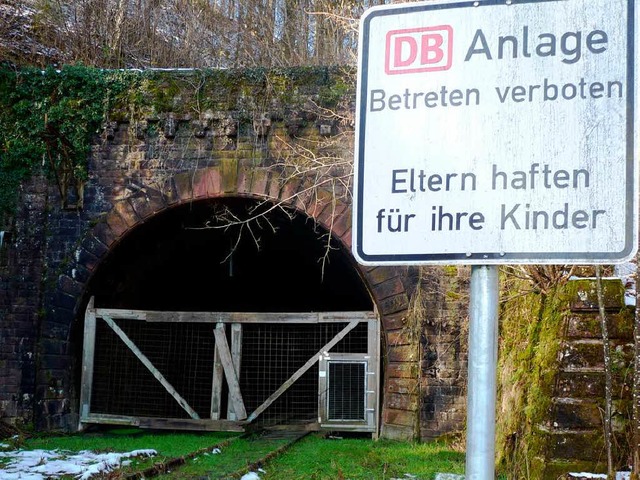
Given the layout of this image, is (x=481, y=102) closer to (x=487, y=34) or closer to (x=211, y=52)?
(x=487, y=34)

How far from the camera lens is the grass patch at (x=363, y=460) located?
9430 millimetres

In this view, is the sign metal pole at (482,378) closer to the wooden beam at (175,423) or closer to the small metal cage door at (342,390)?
the small metal cage door at (342,390)

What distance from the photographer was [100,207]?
43.1 feet

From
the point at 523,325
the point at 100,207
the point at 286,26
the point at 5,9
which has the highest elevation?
the point at 286,26

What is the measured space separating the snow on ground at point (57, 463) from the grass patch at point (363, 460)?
70.7 inches

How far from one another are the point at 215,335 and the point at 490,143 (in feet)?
42.3

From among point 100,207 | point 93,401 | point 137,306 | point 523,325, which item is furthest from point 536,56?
point 137,306

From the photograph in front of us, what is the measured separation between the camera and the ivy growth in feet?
42.7

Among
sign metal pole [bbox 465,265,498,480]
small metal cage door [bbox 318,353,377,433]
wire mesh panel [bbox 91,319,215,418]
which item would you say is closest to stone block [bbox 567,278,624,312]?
sign metal pole [bbox 465,265,498,480]

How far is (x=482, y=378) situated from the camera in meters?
1.64

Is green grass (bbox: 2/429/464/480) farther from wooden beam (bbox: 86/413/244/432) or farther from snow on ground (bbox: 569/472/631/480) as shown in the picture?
snow on ground (bbox: 569/472/631/480)

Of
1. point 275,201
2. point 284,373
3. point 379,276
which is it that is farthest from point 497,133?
point 284,373

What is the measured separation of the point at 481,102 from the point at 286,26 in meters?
20.4

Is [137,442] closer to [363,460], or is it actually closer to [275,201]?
[363,460]
